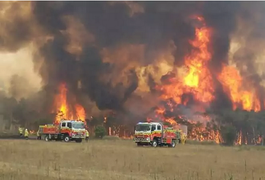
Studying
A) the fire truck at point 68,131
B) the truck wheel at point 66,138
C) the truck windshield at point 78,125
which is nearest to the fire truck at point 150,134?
the fire truck at point 68,131

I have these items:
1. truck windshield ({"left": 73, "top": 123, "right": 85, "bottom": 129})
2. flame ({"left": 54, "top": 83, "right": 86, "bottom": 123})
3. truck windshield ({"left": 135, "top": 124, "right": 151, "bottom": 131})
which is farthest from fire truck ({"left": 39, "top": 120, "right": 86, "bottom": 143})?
flame ({"left": 54, "top": 83, "right": 86, "bottom": 123})

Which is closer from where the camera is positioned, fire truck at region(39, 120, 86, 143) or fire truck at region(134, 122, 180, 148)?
fire truck at region(134, 122, 180, 148)

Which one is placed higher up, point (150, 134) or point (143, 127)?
point (143, 127)

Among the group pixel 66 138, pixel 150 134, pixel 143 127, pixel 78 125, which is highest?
pixel 78 125

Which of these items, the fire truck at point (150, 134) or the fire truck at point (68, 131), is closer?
the fire truck at point (150, 134)

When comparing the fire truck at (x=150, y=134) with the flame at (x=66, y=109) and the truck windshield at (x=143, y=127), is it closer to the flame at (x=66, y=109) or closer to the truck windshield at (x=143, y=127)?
the truck windshield at (x=143, y=127)

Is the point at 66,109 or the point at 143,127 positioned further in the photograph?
the point at 66,109

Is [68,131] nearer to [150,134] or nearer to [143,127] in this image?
[143,127]

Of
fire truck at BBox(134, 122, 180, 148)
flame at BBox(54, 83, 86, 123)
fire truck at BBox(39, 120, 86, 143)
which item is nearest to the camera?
fire truck at BBox(134, 122, 180, 148)

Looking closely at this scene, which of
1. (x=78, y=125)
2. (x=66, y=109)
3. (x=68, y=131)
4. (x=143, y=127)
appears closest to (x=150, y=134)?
(x=143, y=127)

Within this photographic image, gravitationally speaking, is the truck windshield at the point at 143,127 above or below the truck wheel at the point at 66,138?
above

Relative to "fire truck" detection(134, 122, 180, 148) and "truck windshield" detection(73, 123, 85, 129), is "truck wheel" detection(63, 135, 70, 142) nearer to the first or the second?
"truck windshield" detection(73, 123, 85, 129)

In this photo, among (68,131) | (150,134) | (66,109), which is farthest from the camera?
(66,109)

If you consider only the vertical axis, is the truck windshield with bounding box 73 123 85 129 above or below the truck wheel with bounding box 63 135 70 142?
above
